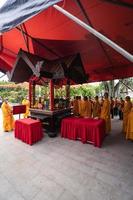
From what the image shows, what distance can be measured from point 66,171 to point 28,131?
232cm

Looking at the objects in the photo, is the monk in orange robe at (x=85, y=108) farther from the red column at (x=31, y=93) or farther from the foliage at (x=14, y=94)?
the foliage at (x=14, y=94)

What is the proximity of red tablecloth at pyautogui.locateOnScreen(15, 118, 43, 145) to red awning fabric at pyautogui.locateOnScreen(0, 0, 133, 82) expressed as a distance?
2.96 meters

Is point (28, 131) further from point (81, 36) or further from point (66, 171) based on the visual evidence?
point (81, 36)

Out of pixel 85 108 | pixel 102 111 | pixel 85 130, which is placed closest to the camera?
pixel 85 130

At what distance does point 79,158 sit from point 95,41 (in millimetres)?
3734

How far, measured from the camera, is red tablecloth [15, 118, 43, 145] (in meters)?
5.18

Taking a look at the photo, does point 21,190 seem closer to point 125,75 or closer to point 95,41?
point 95,41

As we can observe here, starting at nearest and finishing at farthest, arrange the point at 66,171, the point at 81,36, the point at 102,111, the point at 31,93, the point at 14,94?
the point at 66,171, the point at 81,36, the point at 102,111, the point at 31,93, the point at 14,94

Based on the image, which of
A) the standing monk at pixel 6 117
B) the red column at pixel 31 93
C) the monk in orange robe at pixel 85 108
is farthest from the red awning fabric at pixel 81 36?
the standing monk at pixel 6 117

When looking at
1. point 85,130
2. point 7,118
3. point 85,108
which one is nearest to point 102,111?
point 85,130

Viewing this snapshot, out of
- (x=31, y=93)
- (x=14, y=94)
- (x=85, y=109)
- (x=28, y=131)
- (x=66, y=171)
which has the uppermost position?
(x=14, y=94)

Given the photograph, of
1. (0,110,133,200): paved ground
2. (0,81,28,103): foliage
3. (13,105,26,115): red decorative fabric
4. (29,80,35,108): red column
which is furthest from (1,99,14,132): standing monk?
(0,81,28,103): foliage

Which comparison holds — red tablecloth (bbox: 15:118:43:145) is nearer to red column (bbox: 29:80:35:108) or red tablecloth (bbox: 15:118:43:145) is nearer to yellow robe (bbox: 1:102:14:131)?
yellow robe (bbox: 1:102:14:131)

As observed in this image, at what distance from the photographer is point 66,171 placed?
3453mm
